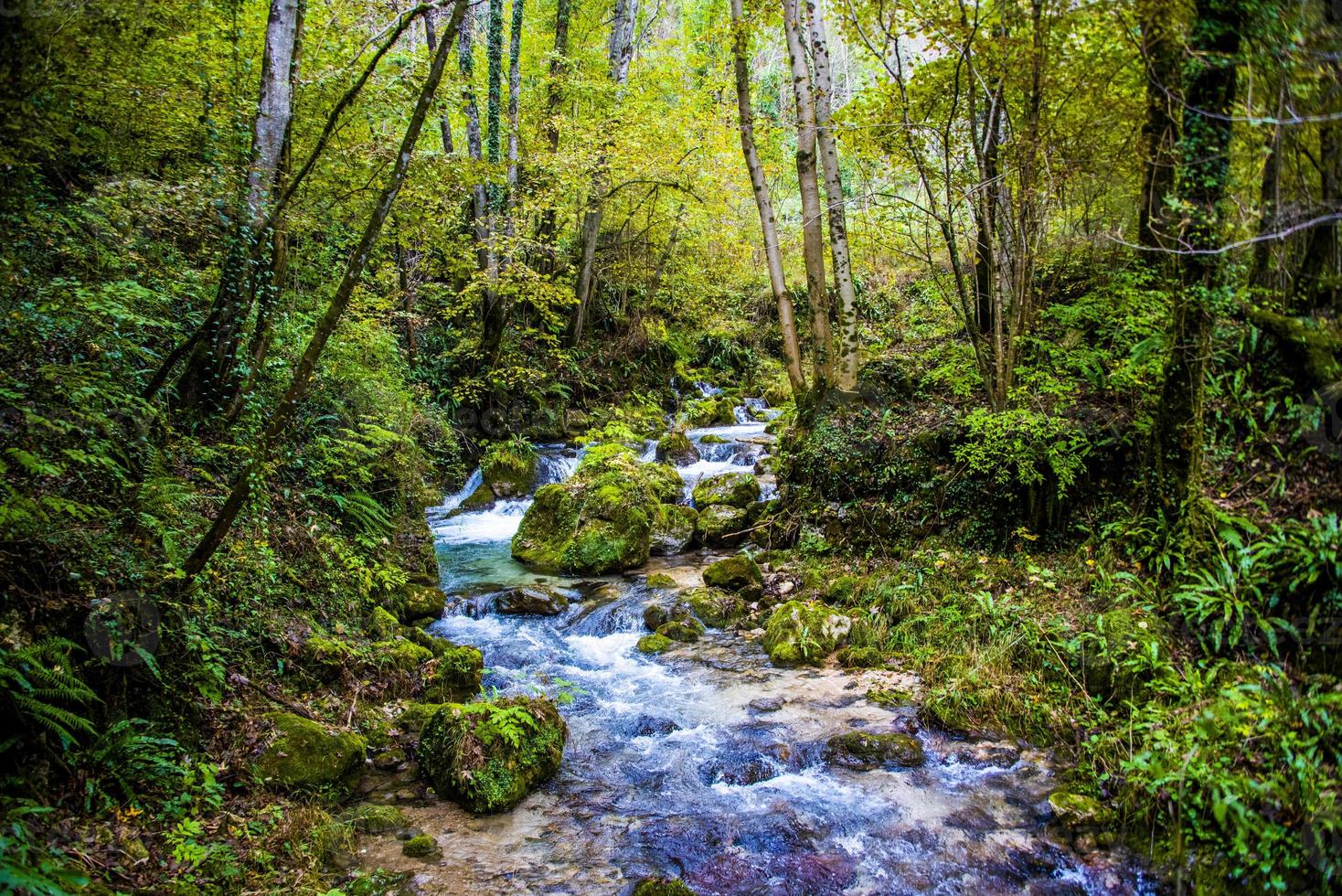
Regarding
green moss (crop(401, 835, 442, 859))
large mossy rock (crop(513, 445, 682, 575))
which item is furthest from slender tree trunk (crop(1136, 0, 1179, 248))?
large mossy rock (crop(513, 445, 682, 575))

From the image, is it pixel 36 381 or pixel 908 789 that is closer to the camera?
pixel 36 381

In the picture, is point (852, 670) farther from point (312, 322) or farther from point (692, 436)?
point (692, 436)

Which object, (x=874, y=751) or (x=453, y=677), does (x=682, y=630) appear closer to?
(x=453, y=677)

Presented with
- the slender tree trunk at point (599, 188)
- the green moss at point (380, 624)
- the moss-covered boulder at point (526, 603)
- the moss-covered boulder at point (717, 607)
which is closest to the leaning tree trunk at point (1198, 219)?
the moss-covered boulder at point (717, 607)

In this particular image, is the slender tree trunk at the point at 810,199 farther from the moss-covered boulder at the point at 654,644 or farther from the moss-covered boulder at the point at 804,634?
the moss-covered boulder at the point at 654,644

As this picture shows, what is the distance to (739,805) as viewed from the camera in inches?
187

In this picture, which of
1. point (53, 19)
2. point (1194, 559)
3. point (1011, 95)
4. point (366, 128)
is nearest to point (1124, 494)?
point (1194, 559)

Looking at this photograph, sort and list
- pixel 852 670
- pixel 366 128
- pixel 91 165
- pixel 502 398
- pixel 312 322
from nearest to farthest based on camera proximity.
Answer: pixel 852 670 < pixel 91 165 < pixel 312 322 < pixel 366 128 < pixel 502 398

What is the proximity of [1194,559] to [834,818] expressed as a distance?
3373mm

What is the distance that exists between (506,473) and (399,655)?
305 inches

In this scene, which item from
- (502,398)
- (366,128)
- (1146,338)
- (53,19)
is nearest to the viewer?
(53,19)

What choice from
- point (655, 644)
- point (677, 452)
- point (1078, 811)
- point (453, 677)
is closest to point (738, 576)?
point (655, 644)

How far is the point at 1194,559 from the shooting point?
4.92 metres

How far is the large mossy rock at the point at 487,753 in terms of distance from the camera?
15.3 feet
